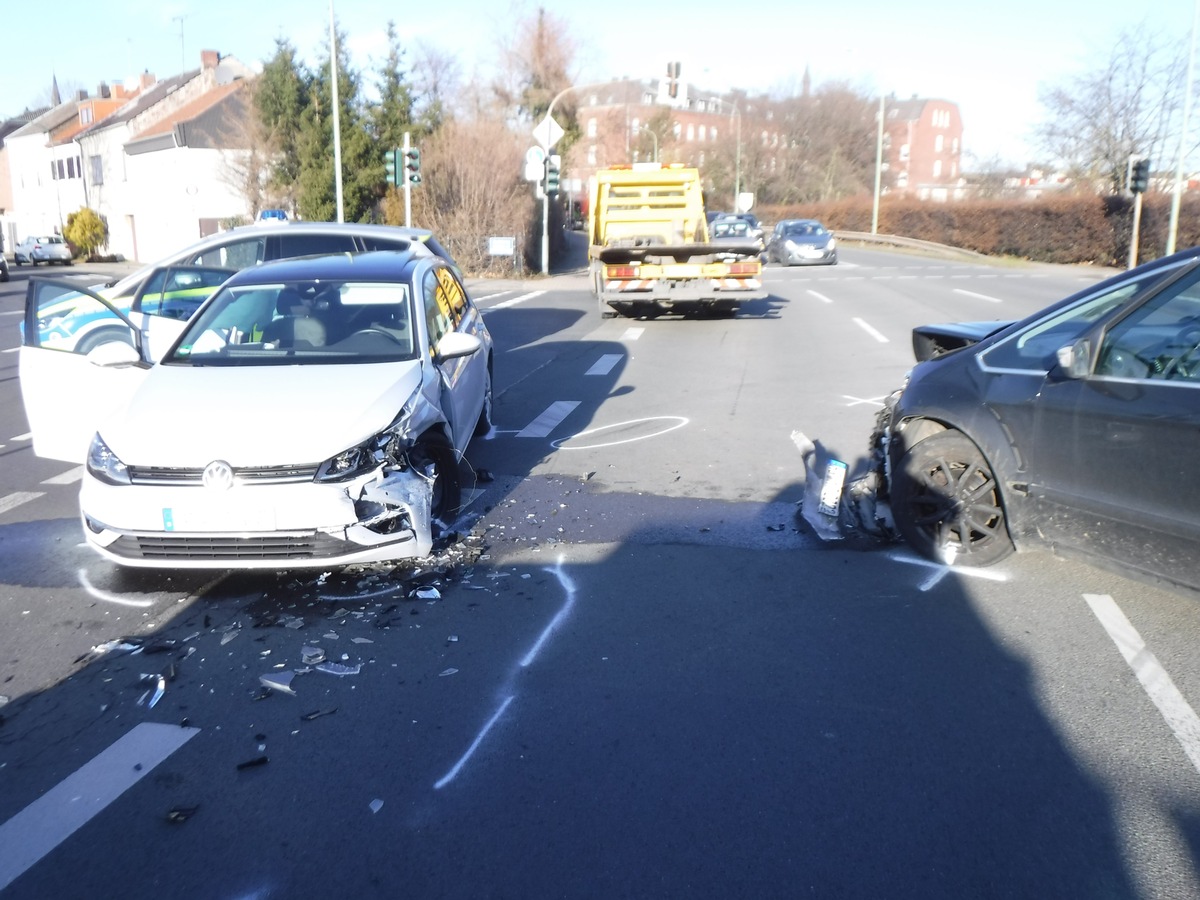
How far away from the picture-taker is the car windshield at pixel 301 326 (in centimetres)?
682

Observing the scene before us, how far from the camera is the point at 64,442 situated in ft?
22.8

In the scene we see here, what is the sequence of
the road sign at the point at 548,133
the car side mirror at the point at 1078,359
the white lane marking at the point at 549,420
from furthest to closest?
the road sign at the point at 548,133
the white lane marking at the point at 549,420
the car side mirror at the point at 1078,359

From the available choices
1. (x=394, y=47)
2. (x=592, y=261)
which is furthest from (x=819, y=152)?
(x=592, y=261)

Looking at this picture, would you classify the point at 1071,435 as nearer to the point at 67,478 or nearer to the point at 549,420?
the point at 549,420

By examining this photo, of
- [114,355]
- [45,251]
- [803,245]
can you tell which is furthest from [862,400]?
[45,251]

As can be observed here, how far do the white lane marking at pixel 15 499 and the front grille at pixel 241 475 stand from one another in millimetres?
2592

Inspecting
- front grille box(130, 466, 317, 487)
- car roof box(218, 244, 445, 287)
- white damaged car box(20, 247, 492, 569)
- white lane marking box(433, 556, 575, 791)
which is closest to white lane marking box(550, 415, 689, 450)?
white damaged car box(20, 247, 492, 569)

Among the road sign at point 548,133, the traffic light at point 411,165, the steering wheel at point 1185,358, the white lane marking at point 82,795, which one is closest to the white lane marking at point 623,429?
the steering wheel at point 1185,358

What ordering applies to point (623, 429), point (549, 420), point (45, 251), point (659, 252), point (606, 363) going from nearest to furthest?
1. point (623, 429)
2. point (549, 420)
3. point (606, 363)
4. point (659, 252)
5. point (45, 251)

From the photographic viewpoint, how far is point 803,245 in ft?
128

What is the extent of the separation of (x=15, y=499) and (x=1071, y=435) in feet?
22.6

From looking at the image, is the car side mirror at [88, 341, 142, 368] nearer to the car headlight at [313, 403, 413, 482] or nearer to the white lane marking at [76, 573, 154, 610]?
the white lane marking at [76, 573, 154, 610]

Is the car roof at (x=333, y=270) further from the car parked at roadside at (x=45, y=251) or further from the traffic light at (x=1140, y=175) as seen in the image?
the car parked at roadside at (x=45, y=251)

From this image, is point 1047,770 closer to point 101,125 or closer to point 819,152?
point 101,125
